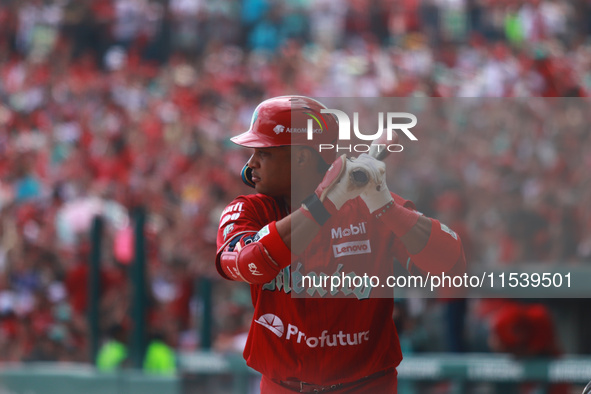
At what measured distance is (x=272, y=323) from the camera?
116 inches

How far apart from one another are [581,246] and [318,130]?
10.1 ft

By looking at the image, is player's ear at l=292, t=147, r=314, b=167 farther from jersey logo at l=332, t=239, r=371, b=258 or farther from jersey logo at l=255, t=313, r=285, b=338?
jersey logo at l=255, t=313, r=285, b=338

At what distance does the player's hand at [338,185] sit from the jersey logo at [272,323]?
534 mm

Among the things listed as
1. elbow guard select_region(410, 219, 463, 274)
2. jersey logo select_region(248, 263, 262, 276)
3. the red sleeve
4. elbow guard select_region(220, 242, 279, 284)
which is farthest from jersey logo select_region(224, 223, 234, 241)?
elbow guard select_region(410, 219, 463, 274)

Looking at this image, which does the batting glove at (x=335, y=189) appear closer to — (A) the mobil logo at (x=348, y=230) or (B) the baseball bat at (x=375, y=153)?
(B) the baseball bat at (x=375, y=153)

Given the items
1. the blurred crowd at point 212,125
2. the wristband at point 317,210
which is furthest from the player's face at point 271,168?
the blurred crowd at point 212,125

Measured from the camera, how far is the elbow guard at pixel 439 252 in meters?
2.70

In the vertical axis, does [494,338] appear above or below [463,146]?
below

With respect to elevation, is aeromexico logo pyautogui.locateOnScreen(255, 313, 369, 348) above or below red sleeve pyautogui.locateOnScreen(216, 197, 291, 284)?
below

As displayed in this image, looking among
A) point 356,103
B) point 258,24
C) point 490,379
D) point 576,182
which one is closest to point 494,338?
point 490,379

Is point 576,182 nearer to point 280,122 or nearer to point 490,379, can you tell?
point 490,379

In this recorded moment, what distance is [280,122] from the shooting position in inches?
112

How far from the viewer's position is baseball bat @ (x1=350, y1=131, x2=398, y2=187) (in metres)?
2.59

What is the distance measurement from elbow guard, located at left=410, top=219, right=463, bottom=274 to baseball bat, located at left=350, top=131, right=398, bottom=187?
0.27 metres
